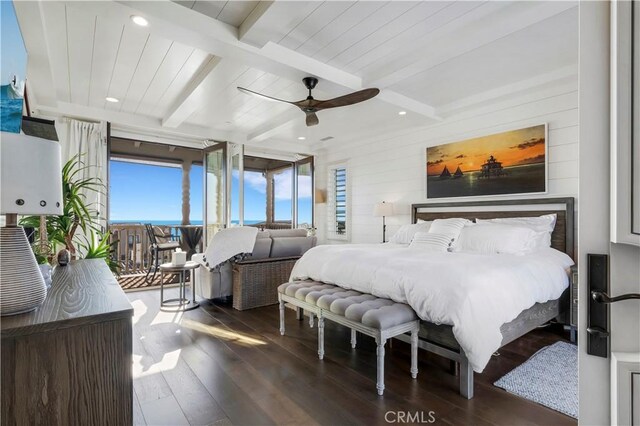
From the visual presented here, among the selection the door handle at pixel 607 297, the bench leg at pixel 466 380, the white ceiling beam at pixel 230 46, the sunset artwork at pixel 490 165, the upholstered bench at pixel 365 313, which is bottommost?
the bench leg at pixel 466 380

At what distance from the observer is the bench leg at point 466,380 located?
6.70 feet

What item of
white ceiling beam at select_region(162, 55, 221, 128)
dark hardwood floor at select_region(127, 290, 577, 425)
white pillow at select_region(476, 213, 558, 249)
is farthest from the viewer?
white pillow at select_region(476, 213, 558, 249)

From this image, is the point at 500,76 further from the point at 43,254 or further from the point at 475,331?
the point at 43,254

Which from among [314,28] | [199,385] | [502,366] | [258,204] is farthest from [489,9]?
[258,204]

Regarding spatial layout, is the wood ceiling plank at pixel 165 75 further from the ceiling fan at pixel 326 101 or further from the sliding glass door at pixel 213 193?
the sliding glass door at pixel 213 193

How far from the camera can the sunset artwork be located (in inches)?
147

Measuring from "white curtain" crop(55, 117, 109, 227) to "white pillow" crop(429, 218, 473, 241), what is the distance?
Result: 453 centimetres

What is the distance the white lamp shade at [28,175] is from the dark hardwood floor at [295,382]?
1467mm

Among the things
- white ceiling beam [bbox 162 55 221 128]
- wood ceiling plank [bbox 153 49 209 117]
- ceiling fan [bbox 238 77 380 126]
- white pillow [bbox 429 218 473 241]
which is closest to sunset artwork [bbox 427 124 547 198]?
white pillow [bbox 429 218 473 241]

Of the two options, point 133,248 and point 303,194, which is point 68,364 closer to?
point 303,194

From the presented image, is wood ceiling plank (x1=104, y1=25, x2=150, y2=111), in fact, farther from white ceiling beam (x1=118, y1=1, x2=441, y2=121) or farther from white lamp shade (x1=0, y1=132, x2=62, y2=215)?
white lamp shade (x1=0, y1=132, x2=62, y2=215)

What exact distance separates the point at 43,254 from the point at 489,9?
3.60m

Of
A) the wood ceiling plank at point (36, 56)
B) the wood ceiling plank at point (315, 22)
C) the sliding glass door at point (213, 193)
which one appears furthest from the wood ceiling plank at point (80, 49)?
the sliding glass door at point (213, 193)

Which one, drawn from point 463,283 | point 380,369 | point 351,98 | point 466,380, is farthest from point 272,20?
point 466,380
